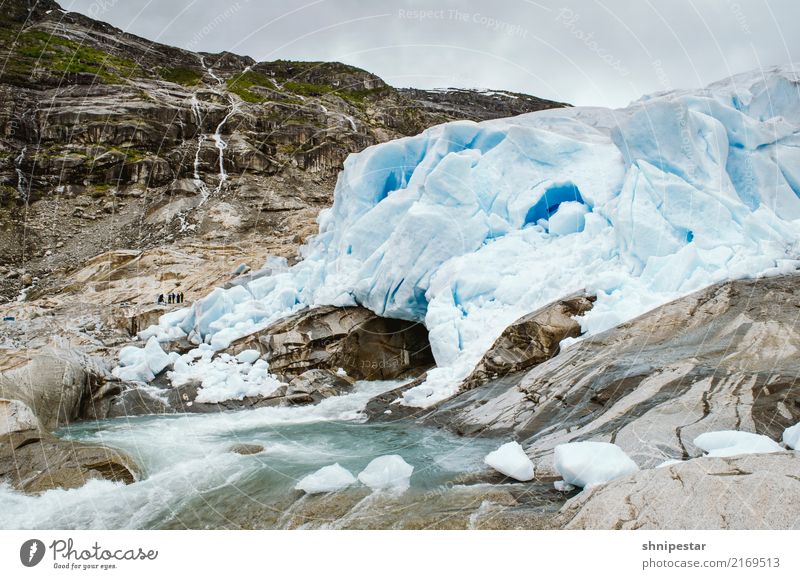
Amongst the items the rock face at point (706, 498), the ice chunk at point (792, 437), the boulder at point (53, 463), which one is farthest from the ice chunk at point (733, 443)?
the boulder at point (53, 463)

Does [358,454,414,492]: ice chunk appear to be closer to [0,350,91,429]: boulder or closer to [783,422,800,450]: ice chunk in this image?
[783,422,800,450]: ice chunk

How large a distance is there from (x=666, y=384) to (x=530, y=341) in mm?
3005

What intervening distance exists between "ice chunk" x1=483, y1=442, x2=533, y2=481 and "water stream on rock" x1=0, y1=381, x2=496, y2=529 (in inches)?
12.3

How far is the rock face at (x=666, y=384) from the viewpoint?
5066 millimetres

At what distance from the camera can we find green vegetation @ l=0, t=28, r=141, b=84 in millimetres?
40156

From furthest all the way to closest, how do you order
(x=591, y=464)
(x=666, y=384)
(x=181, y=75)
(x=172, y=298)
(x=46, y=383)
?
(x=181, y=75)
(x=172, y=298)
(x=46, y=383)
(x=666, y=384)
(x=591, y=464)

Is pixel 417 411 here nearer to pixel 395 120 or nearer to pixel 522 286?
pixel 522 286

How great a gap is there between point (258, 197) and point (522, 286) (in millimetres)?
27995

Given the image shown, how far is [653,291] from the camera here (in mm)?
8828

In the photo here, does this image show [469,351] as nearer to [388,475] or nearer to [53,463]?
[388,475]

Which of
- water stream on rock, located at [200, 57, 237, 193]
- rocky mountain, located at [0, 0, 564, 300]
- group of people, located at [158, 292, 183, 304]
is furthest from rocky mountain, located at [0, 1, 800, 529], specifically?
water stream on rock, located at [200, 57, 237, 193]

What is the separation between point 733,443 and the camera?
4367 millimetres

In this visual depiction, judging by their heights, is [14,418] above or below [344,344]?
above

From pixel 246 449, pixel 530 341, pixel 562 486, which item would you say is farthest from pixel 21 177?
pixel 562 486
